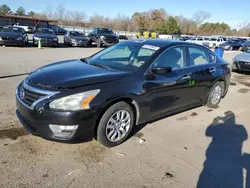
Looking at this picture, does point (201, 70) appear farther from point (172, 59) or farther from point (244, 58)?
point (244, 58)

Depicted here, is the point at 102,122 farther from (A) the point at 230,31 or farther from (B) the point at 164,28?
(A) the point at 230,31

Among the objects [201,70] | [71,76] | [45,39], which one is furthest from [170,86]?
[45,39]

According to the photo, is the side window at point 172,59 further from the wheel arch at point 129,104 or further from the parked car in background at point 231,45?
the parked car in background at point 231,45

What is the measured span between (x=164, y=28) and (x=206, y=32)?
2284 centimetres

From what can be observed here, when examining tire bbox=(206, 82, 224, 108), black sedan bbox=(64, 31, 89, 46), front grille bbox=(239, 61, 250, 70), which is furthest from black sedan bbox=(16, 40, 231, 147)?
black sedan bbox=(64, 31, 89, 46)

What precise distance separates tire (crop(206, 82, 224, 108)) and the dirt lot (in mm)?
961

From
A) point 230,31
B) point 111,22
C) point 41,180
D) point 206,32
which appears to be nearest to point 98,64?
point 41,180

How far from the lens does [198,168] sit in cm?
331

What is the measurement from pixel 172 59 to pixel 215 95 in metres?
1.98

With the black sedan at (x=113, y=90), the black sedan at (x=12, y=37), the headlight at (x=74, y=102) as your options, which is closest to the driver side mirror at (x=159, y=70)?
the black sedan at (x=113, y=90)

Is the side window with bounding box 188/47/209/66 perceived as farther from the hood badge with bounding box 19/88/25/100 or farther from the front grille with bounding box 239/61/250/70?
the front grille with bounding box 239/61/250/70

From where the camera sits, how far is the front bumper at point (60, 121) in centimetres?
317

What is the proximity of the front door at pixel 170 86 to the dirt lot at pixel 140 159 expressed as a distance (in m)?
0.44

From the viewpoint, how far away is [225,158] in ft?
11.7
